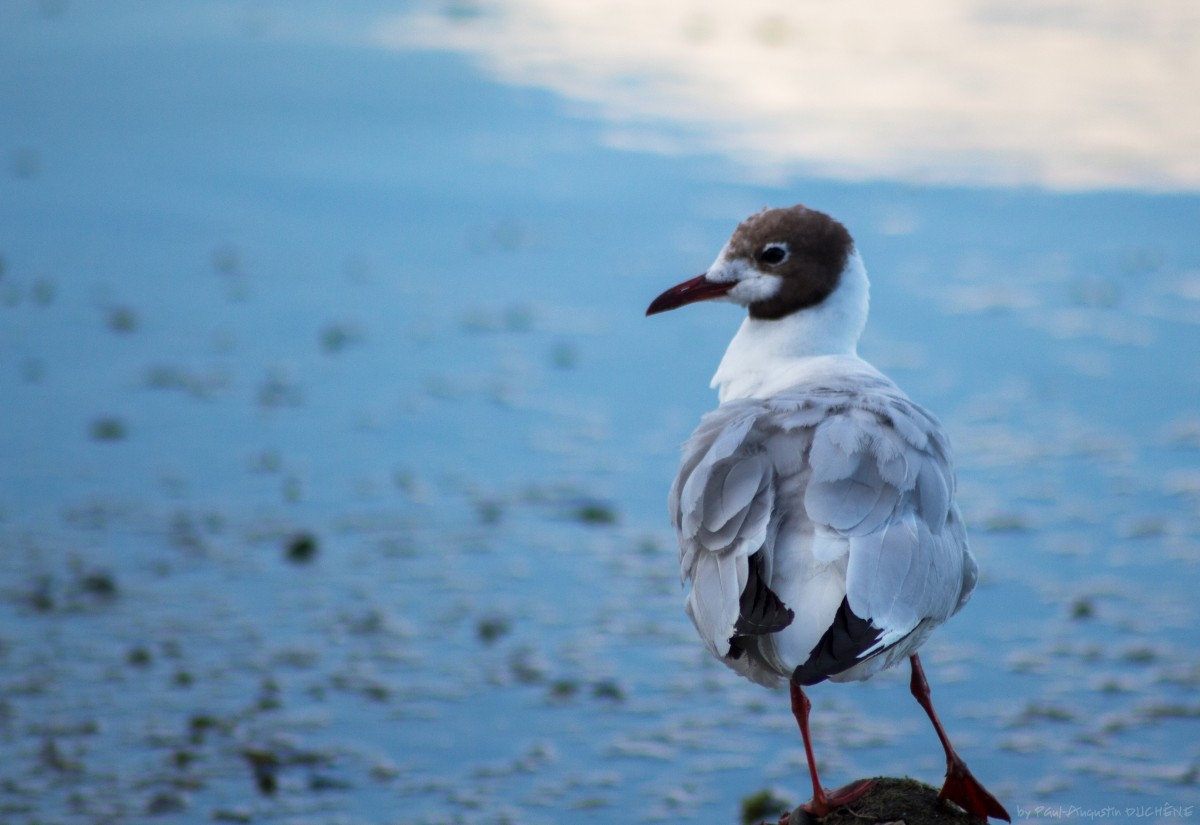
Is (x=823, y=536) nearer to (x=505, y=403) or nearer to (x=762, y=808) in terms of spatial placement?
(x=762, y=808)

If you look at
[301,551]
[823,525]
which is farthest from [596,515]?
[823,525]

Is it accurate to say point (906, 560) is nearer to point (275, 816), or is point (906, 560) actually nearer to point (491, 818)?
point (491, 818)

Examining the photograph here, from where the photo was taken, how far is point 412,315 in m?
11.0

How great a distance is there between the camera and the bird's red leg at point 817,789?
453 centimetres

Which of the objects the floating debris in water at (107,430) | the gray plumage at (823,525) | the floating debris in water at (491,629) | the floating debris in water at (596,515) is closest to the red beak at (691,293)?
the gray plumage at (823,525)

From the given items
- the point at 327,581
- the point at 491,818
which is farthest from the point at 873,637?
the point at 327,581

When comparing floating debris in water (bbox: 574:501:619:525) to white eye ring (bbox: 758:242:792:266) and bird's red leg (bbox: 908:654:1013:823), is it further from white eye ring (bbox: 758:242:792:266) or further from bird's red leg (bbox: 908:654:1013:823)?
bird's red leg (bbox: 908:654:1013:823)

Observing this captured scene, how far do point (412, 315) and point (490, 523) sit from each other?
2758mm

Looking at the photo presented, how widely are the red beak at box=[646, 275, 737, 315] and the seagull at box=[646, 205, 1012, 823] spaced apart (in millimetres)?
415

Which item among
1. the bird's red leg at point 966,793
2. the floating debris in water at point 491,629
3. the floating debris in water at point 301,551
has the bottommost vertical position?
the floating debris in water at point 491,629

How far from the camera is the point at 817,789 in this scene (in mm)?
4516

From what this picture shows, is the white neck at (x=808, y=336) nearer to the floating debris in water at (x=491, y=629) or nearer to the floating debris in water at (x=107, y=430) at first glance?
the floating debris in water at (x=491, y=629)

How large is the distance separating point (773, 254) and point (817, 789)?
183cm

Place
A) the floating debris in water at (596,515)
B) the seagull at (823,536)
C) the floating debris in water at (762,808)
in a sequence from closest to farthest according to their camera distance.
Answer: the seagull at (823,536), the floating debris in water at (762,808), the floating debris in water at (596,515)
